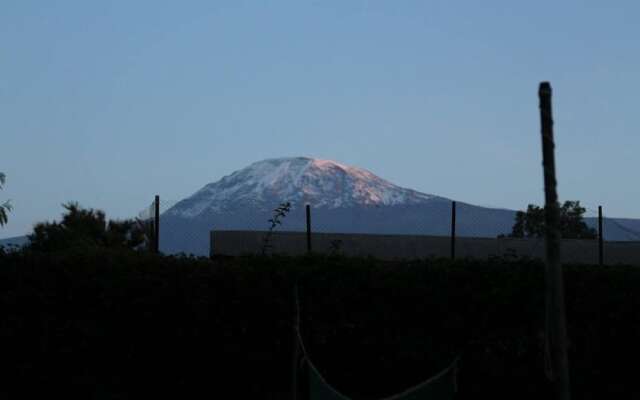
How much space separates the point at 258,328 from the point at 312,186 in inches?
2545

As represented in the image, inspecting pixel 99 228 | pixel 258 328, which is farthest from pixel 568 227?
pixel 258 328

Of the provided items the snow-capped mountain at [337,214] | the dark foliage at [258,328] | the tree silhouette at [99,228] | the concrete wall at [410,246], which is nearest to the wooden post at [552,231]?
the dark foliage at [258,328]

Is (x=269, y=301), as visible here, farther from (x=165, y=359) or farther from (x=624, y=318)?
(x=624, y=318)

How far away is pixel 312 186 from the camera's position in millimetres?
76688

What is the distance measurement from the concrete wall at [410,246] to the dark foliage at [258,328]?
1096 centimetres

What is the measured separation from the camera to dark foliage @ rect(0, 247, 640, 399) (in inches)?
471

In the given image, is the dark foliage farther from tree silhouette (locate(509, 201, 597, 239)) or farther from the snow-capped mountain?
tree silhouette (locate(509, 201, 597, 239))

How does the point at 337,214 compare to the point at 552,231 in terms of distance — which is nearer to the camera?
the point at 552,231

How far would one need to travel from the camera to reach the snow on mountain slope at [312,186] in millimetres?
61438

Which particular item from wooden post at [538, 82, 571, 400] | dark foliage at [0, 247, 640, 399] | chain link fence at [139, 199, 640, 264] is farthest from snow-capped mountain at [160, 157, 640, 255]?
wooden post at [538, 82, 571, 400]

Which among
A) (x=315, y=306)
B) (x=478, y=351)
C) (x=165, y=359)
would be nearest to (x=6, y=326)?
(x=165, y=359)

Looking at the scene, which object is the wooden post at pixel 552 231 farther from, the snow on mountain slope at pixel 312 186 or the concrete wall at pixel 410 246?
the snow on mountain slope at pixel 312 186

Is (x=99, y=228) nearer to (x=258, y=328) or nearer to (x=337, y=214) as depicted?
(x=337, y=214)

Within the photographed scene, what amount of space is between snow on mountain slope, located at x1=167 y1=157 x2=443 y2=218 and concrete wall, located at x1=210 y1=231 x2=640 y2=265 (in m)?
27.0
